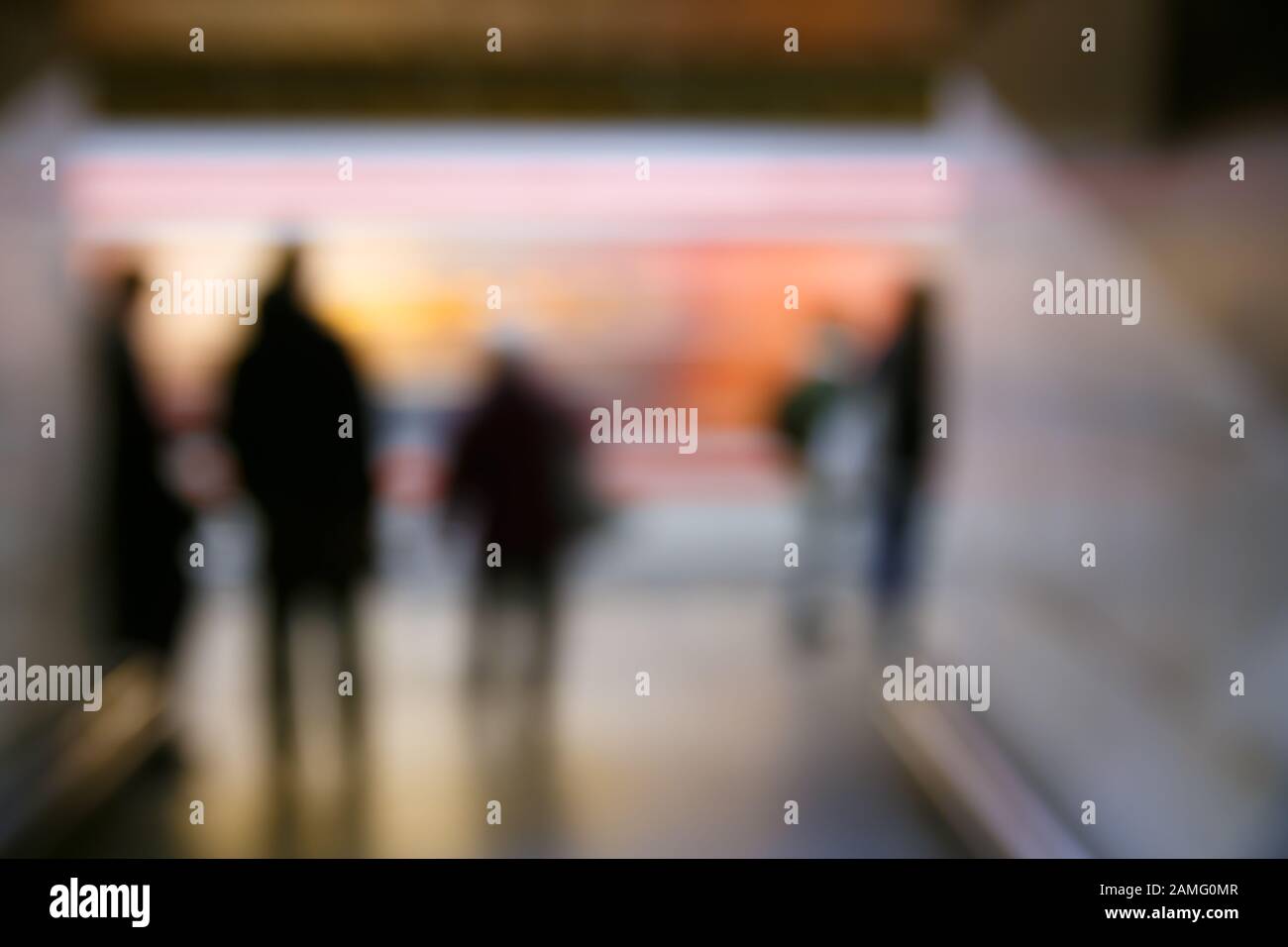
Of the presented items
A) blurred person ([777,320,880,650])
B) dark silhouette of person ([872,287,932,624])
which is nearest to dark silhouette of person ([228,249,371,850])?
blurred person ([777,320,880,650])

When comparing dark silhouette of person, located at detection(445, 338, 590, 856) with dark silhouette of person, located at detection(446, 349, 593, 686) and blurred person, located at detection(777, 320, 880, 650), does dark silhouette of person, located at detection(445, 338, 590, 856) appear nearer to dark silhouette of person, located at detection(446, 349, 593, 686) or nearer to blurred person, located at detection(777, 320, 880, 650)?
dark silhouette of person, located at detection(446, 349, 593, 686)

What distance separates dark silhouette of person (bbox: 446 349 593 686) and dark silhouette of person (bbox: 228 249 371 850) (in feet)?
1.02

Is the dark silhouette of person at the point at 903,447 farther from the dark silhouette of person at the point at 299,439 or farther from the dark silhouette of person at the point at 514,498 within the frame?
the dark silhouette of person at the point at 299,439

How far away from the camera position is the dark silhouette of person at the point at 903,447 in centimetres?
346

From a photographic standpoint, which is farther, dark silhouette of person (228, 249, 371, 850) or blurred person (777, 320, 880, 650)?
blurred person (777, 320, 880, 650)

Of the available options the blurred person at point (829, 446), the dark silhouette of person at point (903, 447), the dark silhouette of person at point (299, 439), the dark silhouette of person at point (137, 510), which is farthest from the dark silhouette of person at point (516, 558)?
the dark silhouette of person at point (903, 447)

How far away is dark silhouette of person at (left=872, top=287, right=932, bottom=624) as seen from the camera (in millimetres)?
3463

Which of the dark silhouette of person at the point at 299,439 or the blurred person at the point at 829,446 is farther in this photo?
the blurred person at the point at 829,446

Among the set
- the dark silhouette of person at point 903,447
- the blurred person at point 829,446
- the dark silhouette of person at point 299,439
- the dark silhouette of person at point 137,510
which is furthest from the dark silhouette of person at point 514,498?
the dark silhouette of person at point 903,447

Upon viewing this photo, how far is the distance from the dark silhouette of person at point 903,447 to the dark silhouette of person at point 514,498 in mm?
1009

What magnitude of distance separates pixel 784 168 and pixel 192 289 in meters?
1.84

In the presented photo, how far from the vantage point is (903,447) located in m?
3.51

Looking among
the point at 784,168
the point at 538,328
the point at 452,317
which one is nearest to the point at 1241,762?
the point at 784,168
